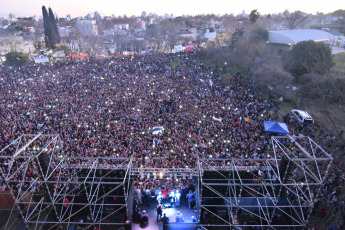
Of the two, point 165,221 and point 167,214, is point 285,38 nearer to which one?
point 167,214

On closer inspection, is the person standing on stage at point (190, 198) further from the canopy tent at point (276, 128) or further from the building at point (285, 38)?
the building at point (285, 38)

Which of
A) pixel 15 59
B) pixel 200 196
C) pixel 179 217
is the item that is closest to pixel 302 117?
pixel 200 196

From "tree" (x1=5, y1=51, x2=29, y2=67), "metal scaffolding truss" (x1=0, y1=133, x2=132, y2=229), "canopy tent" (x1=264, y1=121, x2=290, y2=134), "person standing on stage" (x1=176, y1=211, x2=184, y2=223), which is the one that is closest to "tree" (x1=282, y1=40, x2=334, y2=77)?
"canopy tent" (x1=264, y1=121, x2=290, y2=134)

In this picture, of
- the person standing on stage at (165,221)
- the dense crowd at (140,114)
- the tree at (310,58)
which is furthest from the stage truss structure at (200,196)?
the tree at (310,58)

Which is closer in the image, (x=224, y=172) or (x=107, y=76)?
(x=224, y=172)

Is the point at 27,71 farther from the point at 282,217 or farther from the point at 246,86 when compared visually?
the point at 282,217

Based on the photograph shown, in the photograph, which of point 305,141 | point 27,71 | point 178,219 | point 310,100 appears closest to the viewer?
point 178,219

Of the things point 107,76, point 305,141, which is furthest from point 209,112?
point 107,76
